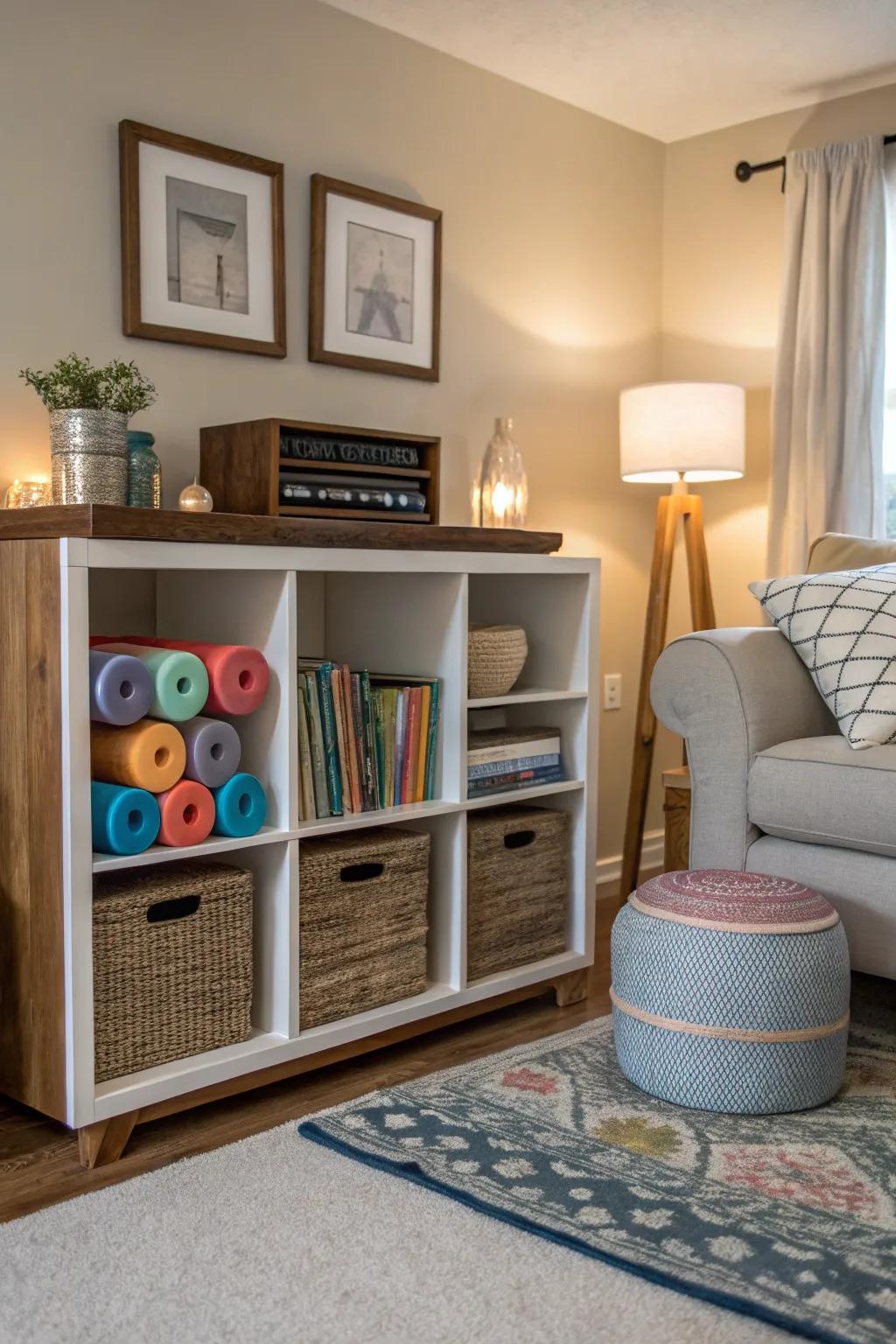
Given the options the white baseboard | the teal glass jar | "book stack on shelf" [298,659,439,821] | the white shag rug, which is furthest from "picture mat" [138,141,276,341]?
the white baseboard

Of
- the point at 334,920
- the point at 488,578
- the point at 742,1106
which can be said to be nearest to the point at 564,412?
the point at 488,578

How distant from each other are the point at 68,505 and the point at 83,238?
2.50 feet

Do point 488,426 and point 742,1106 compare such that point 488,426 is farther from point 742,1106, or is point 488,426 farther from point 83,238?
point 742,1106

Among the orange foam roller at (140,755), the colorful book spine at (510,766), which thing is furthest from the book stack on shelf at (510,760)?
the orange foam roller at (140,755)

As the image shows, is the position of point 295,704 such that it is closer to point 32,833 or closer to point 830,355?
point 32,833

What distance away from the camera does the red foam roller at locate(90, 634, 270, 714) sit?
2.10 meters

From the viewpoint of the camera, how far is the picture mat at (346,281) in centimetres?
283

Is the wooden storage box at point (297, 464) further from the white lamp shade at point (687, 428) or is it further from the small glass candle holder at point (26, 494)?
the white lamp shade at point (687, 428)

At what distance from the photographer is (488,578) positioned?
294cm

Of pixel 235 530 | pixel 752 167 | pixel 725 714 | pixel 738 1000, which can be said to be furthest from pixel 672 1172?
pixel 752 167

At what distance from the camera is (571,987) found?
2734 millimetres

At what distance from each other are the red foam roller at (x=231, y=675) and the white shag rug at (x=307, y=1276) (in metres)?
0.72

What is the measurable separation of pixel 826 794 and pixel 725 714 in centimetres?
25

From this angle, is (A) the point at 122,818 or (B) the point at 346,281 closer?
(A) the point at 122,818
